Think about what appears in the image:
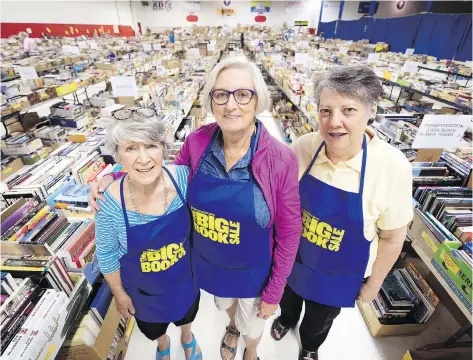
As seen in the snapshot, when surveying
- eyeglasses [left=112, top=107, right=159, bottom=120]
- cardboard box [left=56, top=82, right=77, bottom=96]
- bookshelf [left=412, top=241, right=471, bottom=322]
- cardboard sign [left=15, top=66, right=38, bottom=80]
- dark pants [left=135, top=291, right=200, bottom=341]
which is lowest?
dark pants [left=135, top=291, right=200, bottom=341]

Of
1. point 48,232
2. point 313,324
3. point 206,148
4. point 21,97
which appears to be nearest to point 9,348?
point 48,232

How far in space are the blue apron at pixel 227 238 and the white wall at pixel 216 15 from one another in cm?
2499

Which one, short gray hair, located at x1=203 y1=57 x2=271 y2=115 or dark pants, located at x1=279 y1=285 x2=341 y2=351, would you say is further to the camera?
dark pants, located at x1=279 y1=285 x2=341 y2=351

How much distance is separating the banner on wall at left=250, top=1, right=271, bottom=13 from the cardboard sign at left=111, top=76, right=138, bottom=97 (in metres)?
23.0

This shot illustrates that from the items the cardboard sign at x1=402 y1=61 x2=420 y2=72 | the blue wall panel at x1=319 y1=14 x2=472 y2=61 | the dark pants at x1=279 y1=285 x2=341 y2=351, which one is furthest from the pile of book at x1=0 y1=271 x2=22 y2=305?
the blue wall panel at x1=319 y1=14 x2=472 y2=61

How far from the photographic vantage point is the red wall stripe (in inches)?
546

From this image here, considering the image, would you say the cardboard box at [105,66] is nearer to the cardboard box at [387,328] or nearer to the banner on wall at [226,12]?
the cardboard box at [387,328]

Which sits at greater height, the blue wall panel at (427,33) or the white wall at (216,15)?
the white wall at (216,15)

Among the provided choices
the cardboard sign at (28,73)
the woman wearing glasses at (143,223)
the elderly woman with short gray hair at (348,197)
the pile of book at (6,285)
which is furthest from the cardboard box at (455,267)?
the cardboard sign at (28,73)

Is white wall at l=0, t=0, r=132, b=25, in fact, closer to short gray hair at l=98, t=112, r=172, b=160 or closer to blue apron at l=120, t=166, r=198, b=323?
short gray hair at l=98, t=112, r=172, b=160

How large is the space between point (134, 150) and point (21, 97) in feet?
14.3

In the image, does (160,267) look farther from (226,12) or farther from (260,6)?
(260,6)

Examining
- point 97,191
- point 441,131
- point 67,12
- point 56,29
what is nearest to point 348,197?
point 97,191

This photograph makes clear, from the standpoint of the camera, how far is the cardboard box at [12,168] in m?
4.17
